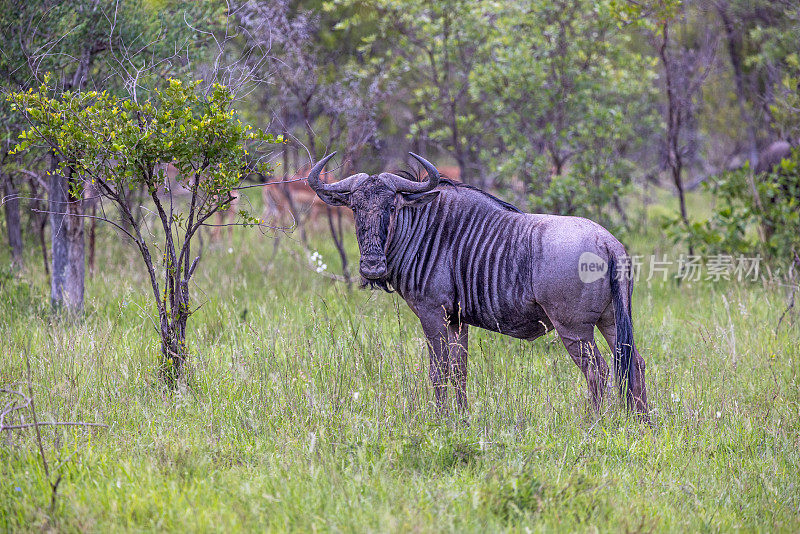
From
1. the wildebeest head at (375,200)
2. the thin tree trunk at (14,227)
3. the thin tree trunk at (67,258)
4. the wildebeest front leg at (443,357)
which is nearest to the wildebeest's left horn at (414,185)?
the wildebeest head at (375,200)

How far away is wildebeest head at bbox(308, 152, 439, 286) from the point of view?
180 inches

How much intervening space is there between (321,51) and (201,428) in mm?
9169

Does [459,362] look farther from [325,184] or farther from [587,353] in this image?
[325,184]

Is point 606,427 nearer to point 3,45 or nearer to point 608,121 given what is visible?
point 3,45

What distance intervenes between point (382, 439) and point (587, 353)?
1.43 metres

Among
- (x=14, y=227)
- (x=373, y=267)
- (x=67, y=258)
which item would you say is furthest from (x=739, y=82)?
(x=14, y=227)

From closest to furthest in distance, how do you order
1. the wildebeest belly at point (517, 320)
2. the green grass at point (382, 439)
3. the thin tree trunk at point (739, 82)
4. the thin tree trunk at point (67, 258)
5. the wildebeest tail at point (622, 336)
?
the green grass at point (382, 439), the wildebeest tail at point (622, 336), the wildebeest belly at point (517, 320), the thin tree trunk at point (67, 258), the thin tree trunk at point (739, 82)

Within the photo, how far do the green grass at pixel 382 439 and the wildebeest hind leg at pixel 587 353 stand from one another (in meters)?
0.12

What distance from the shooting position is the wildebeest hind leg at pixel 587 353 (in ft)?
14.8

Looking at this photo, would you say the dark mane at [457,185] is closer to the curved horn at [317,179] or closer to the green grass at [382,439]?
the curved horn at [317,179]

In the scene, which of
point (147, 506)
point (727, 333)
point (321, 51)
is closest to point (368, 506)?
point (147, 506)

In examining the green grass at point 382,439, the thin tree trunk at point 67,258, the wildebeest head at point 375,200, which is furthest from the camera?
the thin tree trunk at point 67,258

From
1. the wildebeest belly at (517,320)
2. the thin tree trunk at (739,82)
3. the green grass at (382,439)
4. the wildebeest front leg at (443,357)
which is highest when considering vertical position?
the thin tree trunk at (739,82)

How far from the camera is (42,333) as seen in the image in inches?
229
